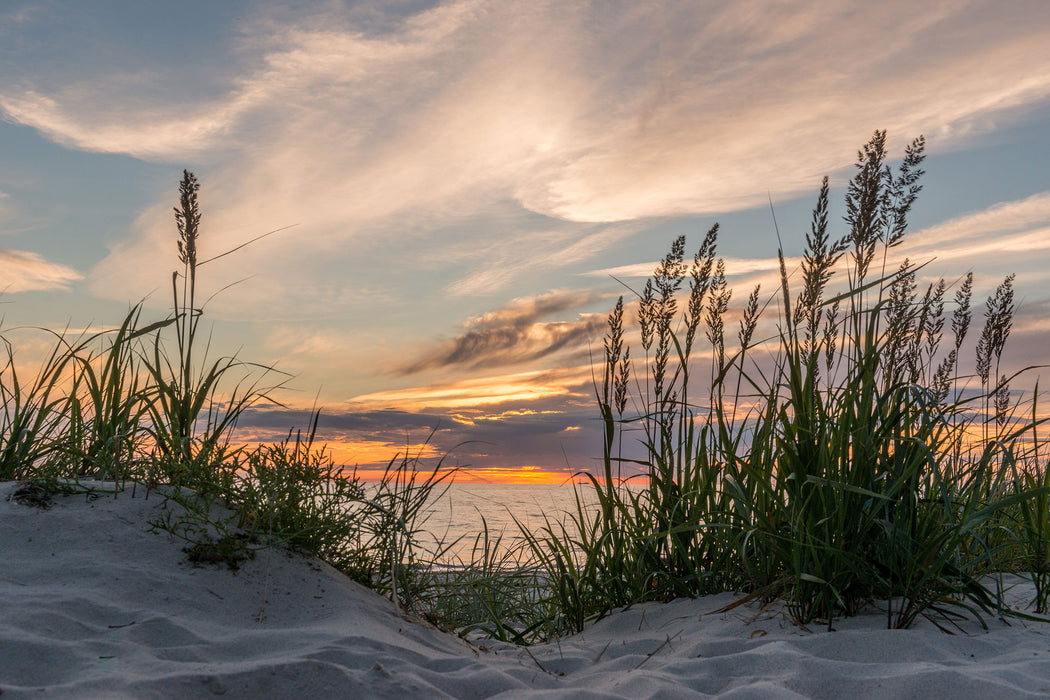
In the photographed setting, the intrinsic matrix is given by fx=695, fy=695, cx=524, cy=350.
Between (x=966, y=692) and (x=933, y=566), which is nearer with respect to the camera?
(x=966, y=692)

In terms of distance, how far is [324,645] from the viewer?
2.26 metres

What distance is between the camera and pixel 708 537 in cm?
320

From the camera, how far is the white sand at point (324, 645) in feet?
6.55

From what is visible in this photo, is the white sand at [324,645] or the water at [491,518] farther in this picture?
the water at [491,518]

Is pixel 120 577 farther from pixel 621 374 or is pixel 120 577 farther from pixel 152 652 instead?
pixel 621 374

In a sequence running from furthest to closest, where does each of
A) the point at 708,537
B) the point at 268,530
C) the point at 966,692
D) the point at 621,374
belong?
1. the point at 621,374
2. the point at 708,537
3. the point at 268,530
4. the point at 966,692

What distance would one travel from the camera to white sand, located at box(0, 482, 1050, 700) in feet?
6.55

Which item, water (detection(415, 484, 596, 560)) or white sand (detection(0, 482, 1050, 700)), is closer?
white sand (detection(0, 482, 1050, 700))

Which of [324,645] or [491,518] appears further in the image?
[491,518]

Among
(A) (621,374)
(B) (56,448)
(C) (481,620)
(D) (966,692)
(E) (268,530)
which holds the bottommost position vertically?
(C) (481,620)

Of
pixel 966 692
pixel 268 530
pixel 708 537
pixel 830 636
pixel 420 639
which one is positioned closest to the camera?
pixel 966 692

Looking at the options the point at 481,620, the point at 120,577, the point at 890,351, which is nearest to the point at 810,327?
the point at 890,351

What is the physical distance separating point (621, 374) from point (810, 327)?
38.4 inches

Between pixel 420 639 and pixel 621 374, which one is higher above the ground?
pixel 621 374
